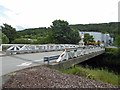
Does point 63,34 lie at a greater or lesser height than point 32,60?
greater

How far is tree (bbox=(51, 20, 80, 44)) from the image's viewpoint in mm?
75375

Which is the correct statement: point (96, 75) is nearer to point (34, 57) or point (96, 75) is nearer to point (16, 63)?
point (16, 63)

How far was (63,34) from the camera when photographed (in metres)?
75.5

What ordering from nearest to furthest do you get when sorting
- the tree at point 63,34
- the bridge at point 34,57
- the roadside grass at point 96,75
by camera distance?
the roadside grass at point 96,75 → the bridge at point 34,57 → the tree at point 63,34

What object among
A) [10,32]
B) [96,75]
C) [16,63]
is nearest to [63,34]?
[10,32]

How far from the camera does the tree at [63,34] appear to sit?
247 feet

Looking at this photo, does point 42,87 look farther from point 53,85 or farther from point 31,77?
point 31,77

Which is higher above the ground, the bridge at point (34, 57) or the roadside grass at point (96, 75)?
the bridge at point (34, 57)

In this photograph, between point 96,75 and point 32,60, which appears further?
point 32,60

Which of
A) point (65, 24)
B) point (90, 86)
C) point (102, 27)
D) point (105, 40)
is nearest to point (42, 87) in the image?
point (90, 86)

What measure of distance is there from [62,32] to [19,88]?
69.3 metres

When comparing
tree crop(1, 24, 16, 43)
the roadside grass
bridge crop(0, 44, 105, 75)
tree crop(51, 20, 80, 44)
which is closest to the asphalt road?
bridge crop(0, 44, 105, 75)

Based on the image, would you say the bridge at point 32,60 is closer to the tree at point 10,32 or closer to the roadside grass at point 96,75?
the roadside grass at point 96,75

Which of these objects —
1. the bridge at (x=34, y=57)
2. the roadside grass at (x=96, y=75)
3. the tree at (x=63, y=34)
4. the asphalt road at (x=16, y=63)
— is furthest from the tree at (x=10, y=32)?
the roadside grass at (x=96, y=75)
